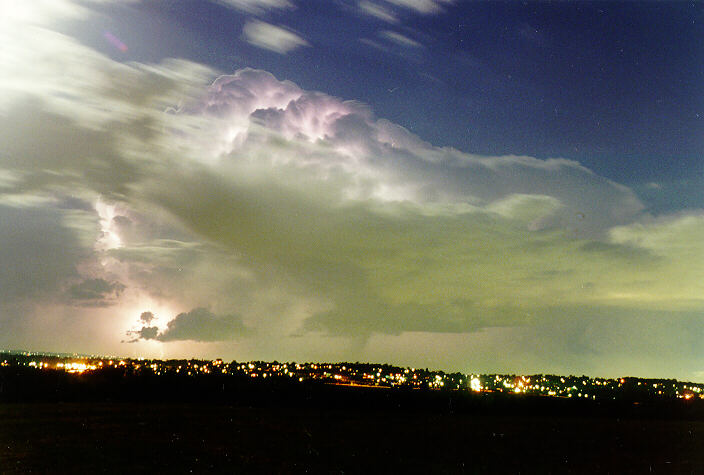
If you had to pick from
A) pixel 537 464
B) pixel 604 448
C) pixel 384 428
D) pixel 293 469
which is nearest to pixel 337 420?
pixel 384 428

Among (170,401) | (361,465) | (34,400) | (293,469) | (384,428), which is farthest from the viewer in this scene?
(170,401)

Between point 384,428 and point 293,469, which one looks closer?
point 293,469

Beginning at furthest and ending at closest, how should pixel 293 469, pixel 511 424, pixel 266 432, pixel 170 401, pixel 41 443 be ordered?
pixel 170 401 → pixel 511 424 → pixel 266 432 → pixel 41 443 → pixel 293 469

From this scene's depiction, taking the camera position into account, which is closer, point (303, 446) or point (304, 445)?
point (303, 446)

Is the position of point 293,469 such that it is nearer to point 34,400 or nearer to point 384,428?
point 384,428

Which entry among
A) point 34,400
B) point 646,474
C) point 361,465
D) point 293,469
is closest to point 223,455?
point 293,469

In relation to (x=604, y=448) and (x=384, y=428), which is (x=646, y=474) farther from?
(x=384, y=428)
